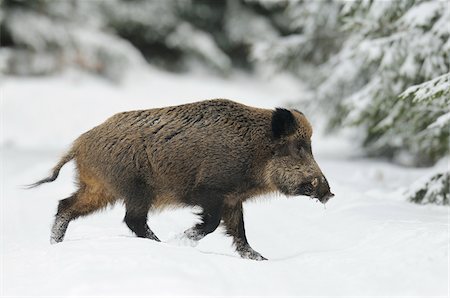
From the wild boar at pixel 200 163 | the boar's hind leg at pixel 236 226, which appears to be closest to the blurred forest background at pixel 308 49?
the wild boar at pixel 200 163

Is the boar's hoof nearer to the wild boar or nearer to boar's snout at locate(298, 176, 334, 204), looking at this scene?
the wild boar

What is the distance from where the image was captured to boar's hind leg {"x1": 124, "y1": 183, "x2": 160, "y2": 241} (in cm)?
643

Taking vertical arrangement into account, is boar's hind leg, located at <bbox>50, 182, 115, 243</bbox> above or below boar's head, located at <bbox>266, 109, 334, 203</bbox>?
below

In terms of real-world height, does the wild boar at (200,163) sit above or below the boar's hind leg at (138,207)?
above

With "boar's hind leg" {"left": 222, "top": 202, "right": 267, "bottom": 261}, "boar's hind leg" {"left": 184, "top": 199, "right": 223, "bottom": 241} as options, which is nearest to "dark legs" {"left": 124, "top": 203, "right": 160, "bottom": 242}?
"boar's hind leg" {"left": 184, "top": 199, "right": 223, "bottom": 241}

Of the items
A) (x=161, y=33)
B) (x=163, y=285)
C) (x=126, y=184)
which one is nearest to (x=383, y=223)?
(x=126, y=184)

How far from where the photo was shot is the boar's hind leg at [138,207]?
21.1 feet

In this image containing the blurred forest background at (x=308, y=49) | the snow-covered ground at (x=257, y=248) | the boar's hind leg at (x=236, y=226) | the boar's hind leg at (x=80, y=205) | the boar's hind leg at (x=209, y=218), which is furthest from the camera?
the blurred forest background at (x=308, y=49)

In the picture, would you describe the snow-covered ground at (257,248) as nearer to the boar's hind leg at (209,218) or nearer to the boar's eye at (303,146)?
the boar's hind leg at (209,218)

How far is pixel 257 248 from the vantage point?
23.4 ft

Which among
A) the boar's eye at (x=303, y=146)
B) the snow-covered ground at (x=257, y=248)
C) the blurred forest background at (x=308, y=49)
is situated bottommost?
the snow-covered ground at (x=257, y=248)

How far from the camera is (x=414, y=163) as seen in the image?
14328 millimetres

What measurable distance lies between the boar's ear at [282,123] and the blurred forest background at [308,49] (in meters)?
1.26

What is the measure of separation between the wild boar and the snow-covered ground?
1.14 feet
